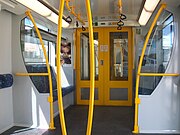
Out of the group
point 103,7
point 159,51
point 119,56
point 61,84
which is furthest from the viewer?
point 119,56

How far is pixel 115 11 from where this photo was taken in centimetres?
547

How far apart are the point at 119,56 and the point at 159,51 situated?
2.03m

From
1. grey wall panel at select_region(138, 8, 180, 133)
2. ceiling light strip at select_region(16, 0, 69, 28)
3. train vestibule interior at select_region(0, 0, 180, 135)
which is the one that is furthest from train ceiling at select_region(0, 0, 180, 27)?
grey wall panel at select_region(138, 8, 180, 133)

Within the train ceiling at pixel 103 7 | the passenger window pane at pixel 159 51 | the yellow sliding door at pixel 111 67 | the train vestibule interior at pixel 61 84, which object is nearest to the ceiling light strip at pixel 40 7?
the train vestibule interior at pixel 61 84

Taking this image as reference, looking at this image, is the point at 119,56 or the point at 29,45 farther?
the point at 119,56

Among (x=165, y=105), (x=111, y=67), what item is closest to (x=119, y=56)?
(x=111, y=67)

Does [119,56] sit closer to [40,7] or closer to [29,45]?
[29,45]

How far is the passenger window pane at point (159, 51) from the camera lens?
3.91 m

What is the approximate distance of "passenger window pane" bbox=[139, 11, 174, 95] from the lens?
3912 mm

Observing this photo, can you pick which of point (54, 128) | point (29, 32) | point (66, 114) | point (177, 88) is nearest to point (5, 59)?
point (29, 32)

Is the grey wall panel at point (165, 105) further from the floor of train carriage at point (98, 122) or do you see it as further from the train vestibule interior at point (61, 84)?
the floor of train carriage at point (98, 122)

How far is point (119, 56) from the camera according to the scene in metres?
6.13

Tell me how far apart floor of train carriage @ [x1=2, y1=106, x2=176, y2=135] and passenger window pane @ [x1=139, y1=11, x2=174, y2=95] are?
845 mm

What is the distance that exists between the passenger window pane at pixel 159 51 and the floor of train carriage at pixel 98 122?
0.84 m
